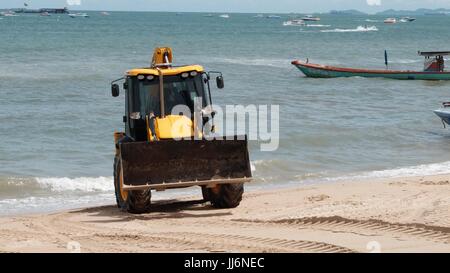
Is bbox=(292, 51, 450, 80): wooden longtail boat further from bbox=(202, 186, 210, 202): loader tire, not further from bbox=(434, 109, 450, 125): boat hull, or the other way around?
bbox=(202, 186, 210, 202): loader tire

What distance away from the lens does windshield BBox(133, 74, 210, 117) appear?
521 inches

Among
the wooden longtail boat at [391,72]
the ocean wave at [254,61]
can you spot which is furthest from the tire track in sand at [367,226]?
the ocean wave at [254,61]

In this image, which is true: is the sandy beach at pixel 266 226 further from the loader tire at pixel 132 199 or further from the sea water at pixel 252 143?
the sea water at pixel 252 143

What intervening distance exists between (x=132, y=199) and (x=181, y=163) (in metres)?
1.05

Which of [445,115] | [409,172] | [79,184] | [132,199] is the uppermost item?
[132,199]

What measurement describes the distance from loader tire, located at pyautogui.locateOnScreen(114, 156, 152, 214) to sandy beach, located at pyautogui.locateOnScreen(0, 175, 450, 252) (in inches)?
5.5

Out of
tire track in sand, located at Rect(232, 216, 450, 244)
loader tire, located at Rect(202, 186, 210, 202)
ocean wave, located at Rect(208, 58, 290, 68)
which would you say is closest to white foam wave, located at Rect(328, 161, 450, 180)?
loader tire, located at Rect(202, 186, 210, 202)

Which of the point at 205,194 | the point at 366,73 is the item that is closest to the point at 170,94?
the point at 205,194

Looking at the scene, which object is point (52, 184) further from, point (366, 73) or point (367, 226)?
point (366, 73)

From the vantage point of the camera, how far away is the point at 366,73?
42.4 meters

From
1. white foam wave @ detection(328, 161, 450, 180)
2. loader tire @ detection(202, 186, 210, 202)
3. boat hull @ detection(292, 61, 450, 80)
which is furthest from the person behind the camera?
boat hull @ detection(292, 61, 450, 80)

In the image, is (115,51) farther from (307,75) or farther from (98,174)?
(98,174)
